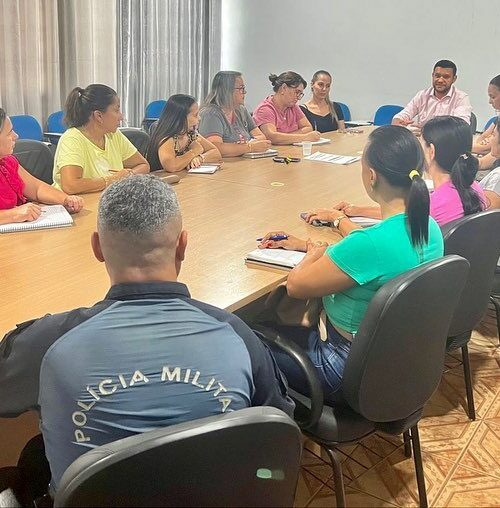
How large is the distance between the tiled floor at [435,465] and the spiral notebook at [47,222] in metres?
1.24

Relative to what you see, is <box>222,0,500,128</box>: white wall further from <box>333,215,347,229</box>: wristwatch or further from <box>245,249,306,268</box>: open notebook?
<box>245,249,306,268</box>: open notebook

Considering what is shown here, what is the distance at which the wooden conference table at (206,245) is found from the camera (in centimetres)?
174

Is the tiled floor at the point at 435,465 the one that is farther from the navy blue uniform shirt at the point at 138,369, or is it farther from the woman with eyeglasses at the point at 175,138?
the woman with eyeglasses at the point at 175,138

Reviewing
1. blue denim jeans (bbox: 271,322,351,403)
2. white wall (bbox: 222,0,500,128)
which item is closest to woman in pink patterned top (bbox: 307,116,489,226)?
blue denim jeans (bbox: 271,322,351,403)

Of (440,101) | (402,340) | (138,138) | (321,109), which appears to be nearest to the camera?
(402,340)

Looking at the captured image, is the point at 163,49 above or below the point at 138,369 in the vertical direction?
above

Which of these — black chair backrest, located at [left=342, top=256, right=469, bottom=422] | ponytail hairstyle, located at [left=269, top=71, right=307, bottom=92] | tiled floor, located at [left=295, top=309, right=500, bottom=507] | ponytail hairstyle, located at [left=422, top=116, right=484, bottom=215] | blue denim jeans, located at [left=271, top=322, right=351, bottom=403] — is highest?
ponytail hairstyle, located at [left=269, top=71, right=307, bottom=92]

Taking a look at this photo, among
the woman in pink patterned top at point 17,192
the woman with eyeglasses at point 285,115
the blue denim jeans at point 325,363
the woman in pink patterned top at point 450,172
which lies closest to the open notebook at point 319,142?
the woman with eyeglasses at point 285,115

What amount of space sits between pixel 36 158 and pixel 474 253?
213 centimetres

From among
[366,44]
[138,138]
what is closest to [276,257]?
[138,138]

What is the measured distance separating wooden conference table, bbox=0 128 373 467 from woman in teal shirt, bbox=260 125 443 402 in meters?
0.20

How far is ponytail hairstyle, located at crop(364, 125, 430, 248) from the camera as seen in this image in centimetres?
170

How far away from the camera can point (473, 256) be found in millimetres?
2082

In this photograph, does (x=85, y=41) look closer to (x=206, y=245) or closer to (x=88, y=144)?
(x=88, y=144)
